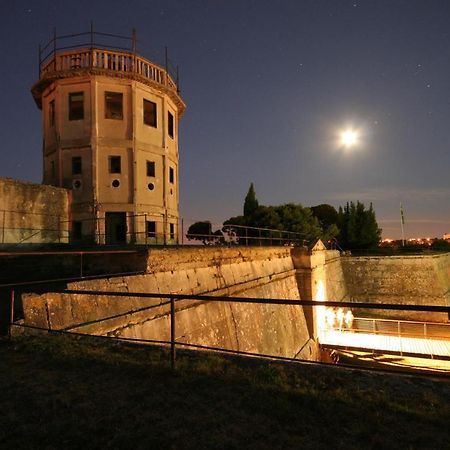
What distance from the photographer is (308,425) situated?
290 cm

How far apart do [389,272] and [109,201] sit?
86.8ft

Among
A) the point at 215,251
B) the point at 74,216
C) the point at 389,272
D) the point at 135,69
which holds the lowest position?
the point at 389,272

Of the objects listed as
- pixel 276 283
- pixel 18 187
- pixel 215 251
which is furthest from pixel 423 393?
pixel 18 187

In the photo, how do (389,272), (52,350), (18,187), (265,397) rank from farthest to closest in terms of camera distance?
(389,272), (18,187), (52,350), (265,397)

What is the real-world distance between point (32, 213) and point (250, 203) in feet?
105

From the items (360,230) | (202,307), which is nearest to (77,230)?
(202,307)

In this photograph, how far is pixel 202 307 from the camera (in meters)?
10.8

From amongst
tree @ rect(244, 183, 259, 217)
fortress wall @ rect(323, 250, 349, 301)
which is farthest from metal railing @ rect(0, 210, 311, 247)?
tree @ rect(244, 183, 259, 217)

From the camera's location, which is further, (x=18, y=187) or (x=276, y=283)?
(x=276, y=283)

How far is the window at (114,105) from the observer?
1972 cm

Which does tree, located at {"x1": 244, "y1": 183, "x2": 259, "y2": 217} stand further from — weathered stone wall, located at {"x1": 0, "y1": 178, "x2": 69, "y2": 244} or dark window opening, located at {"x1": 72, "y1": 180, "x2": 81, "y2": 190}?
weathered stone wall, located at {"x1": 0, "y1": 178, "x2": 69, "y2": 244}

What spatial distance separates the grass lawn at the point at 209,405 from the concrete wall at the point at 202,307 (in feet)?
6.48

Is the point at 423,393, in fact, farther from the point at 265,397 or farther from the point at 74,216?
the point at 74,216

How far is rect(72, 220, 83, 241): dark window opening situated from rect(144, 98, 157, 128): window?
726cm
